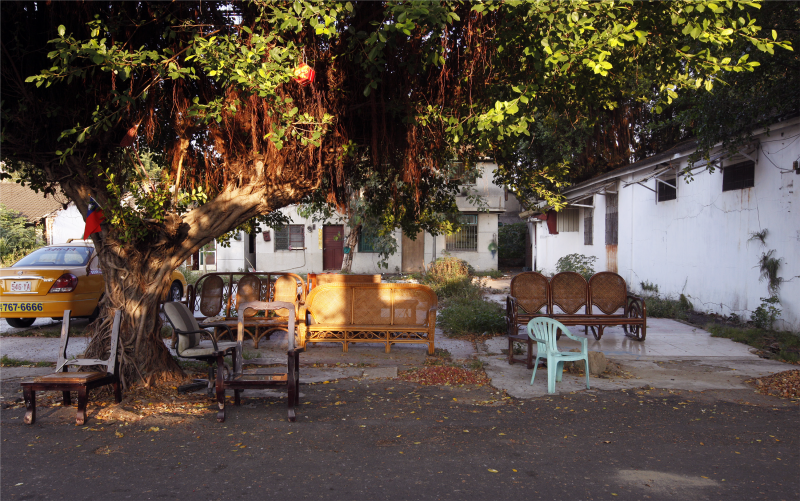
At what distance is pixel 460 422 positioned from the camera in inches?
211

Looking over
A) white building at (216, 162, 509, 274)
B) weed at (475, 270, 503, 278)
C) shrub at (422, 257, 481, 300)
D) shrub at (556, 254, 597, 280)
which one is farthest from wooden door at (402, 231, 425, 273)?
shrub at (556, 254, 597, 280)

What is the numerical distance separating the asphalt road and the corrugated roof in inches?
1310

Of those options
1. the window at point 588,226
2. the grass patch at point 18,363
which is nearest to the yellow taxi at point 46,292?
the grass patch at point 18,363

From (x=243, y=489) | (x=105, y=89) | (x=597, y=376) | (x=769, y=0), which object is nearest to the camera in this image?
(x=243, y=489)

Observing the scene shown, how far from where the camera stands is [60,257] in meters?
10.7

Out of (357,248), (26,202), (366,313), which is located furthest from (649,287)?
(26,202)

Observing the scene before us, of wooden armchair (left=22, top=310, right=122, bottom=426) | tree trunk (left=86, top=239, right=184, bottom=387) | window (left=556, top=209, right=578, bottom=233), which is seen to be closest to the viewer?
wooden armchair (left=22, top=310, right=122, bottom=426)

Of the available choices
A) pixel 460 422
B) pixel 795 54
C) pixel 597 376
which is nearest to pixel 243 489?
pixel 460 422

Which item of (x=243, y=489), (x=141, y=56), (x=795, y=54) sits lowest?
(x=243, y=489)

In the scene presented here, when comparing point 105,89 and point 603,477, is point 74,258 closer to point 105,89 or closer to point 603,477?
point 105,89

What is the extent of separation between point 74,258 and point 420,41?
27.0 ft

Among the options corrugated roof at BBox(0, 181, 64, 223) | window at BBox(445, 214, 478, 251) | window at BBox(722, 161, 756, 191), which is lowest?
window at BBox(445, 214, 478, 251)

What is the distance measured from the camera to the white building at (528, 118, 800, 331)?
371 inches

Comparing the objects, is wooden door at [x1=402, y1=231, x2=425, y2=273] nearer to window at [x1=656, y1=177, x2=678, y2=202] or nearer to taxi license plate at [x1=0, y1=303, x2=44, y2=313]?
window at [x1=656, y1=177, x2=678, y2=202]
